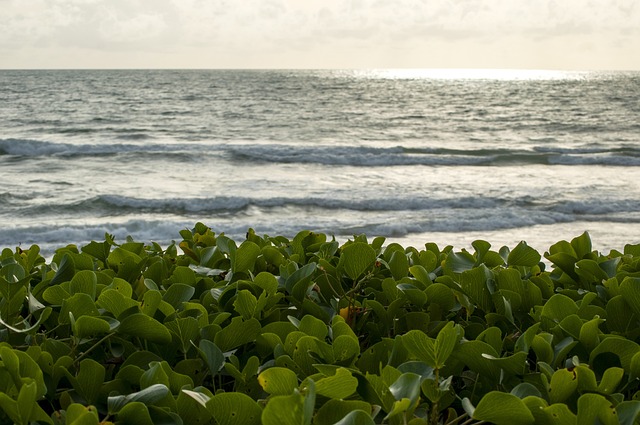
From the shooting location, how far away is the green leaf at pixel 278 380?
80cm

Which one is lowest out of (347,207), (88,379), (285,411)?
(347,207)

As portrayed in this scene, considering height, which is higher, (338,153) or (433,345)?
(433,345)

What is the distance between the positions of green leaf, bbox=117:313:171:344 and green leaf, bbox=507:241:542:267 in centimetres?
91

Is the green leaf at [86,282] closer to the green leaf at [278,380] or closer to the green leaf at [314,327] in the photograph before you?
the green leaf at [314,327]

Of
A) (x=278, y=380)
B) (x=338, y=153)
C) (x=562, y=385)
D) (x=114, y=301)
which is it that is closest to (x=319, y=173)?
(x=338, y=153)

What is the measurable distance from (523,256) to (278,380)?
40.4 inches

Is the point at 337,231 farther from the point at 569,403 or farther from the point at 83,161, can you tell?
the point at 83,161

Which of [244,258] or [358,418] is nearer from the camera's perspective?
[358,418]

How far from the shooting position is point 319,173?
15.4 meters

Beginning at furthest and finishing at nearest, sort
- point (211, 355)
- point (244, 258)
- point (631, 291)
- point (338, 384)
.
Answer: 1. point (244, 258)
2. point (631, 291)
3. point (211, 355)
4. point (338, 384)

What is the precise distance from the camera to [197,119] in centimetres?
2856

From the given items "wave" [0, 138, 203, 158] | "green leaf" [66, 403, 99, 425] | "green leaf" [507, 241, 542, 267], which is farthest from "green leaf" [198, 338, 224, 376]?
"wave" [0, 138, 203, 158]

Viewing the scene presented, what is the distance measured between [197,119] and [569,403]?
28.4m

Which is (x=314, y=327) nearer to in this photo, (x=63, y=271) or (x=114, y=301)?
(x=114, y=301)
